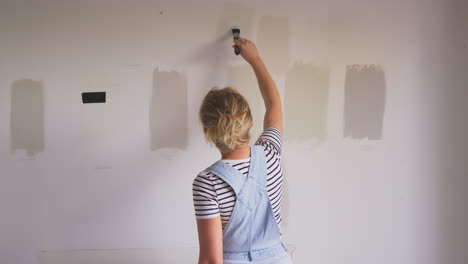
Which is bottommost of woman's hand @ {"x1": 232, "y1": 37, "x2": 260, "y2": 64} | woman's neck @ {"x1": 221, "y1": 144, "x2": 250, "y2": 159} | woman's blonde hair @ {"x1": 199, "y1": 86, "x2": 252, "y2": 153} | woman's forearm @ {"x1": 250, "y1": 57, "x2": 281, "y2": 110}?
woman's neck @ {"x1": 221, "y1": 144, "x2": 250, "y2": 159}

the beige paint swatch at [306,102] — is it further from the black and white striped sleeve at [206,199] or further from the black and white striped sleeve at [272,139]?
the black and white striped sleeve at [206,199]

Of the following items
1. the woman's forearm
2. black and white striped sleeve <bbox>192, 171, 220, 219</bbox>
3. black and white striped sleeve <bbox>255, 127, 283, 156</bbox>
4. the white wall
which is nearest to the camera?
black and white striped sleeve <bbox>192, 171, 220, 219</bbox>

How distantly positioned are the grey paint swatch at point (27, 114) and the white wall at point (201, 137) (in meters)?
0.03

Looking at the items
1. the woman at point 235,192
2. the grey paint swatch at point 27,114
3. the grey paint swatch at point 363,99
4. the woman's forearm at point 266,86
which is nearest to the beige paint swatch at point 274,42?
the woman's forearm at point 266,86

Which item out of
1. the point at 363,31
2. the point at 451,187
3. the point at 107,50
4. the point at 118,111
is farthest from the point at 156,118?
the point at 451,187

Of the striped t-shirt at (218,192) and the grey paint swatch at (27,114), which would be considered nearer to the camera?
the striped t-shirt at (218,192)

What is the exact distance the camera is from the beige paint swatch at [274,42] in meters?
1.42

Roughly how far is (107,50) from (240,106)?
2.54 feet

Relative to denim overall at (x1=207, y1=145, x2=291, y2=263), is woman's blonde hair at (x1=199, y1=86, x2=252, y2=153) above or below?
above

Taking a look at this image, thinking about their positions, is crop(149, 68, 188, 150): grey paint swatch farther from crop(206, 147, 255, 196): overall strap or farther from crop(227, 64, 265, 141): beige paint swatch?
crop(206, 147, 255, 196): overall strap

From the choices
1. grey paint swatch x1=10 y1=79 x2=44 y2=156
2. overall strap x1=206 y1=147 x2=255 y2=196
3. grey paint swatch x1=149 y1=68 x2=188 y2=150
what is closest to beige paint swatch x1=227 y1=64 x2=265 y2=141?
grey paint swatch x1=149 y1=68 x2=188 y2=150

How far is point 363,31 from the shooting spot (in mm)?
1438

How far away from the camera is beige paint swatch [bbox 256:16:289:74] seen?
142 cm

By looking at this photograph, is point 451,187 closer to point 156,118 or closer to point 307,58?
point 307,58
